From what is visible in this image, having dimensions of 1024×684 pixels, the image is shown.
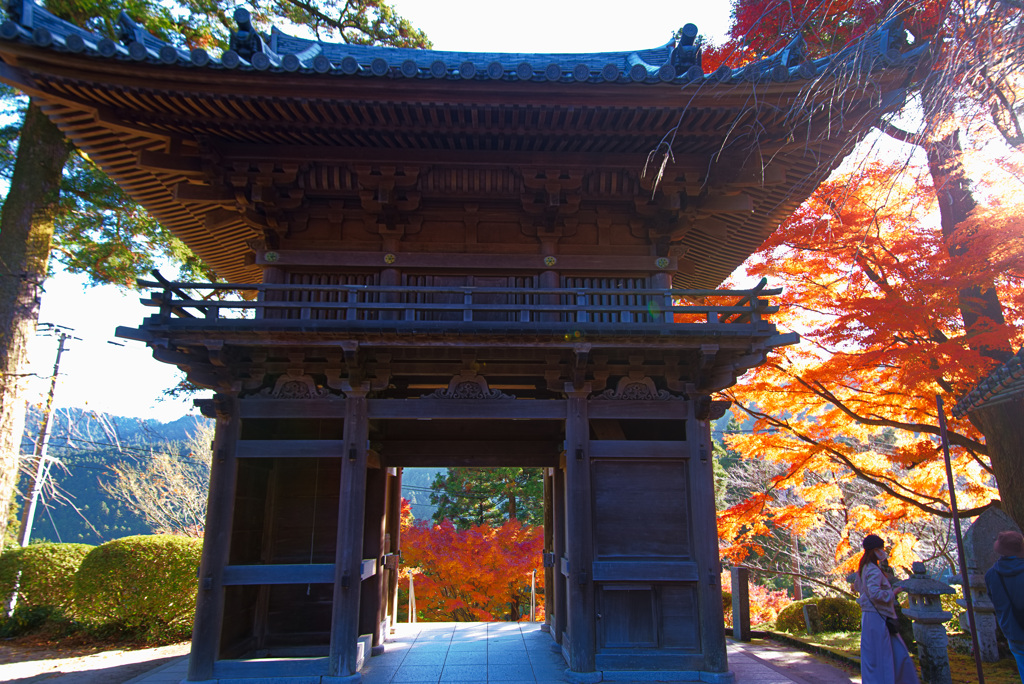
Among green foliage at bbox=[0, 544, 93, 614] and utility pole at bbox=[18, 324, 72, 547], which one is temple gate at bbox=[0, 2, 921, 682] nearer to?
green foliage at bbox=[0, 544, 93, 614]

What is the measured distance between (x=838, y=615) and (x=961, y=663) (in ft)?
10.6

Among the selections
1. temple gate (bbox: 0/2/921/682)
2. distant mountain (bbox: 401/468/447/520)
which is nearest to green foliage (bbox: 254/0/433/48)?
temple gate (bbox: 0/2/921/682)

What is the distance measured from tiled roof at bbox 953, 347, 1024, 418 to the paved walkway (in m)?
3.91

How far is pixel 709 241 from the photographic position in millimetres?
10031

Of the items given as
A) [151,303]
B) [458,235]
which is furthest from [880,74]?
[151,303]

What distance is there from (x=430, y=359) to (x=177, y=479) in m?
24.4

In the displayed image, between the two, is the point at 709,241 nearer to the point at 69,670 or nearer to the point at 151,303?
the point at 151,303

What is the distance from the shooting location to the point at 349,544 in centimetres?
723

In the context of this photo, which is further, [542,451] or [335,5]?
[335,5]

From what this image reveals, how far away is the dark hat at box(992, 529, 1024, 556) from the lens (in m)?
4.95

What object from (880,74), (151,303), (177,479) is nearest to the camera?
(880,74)

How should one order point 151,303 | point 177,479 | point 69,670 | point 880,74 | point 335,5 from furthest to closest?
point 177,479 < point 335,5 < point 69,670 < point 151,303 < point 880,74

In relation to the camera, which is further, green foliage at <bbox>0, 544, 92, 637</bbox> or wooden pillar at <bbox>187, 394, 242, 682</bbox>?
green foliage at <bbox>0, 544, 92, 637</bbox>

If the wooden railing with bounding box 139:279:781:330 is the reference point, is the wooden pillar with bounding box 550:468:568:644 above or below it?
below
